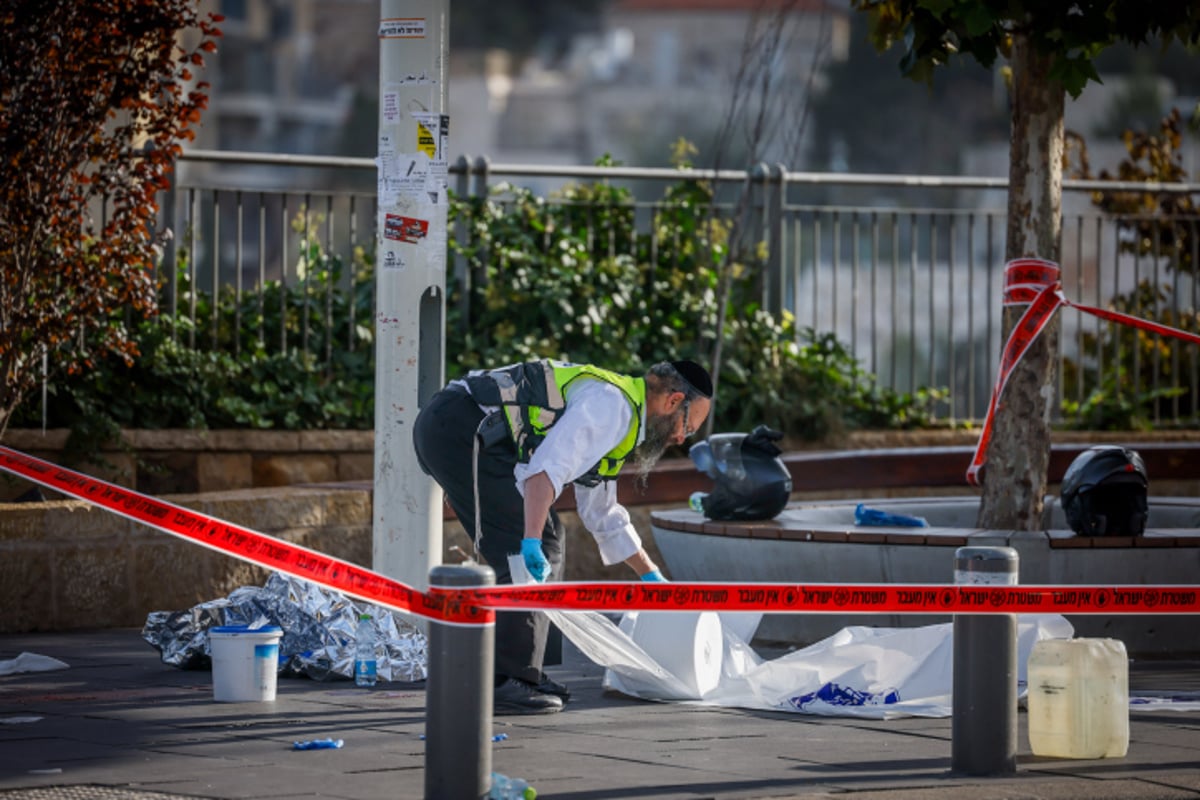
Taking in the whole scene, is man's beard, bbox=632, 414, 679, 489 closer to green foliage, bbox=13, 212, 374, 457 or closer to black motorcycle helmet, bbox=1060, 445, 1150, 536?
black motorcycle helmet, bbox=1060, 445, 1150, 536

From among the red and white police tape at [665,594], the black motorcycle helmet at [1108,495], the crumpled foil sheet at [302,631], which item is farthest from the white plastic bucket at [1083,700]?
the crumpled foil sheet at [302,631]

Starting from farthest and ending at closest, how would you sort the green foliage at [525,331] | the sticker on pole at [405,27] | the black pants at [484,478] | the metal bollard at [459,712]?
the green foliage at [525,331] → the sticker on pole at [405,27] → the black pants at [484,478] → the metal bollard at [459,712]

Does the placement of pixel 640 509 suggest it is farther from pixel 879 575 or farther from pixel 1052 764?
pixel 1052 764

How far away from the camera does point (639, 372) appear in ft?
39.0

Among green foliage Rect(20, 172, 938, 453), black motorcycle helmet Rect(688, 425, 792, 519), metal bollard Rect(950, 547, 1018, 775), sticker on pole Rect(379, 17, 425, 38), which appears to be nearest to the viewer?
metal bollard Rect(950, 547, 1018, 775)

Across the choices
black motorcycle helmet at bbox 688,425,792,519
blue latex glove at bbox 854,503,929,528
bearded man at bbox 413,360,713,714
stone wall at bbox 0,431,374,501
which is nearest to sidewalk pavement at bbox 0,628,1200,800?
bearded man at bbox 413,360,713,714

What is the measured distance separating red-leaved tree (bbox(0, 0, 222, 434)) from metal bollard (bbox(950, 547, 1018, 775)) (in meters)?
4.83

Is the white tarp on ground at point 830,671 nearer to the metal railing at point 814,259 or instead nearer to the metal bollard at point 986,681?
the metal bollard at point 986,681

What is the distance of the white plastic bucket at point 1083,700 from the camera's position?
5.88m

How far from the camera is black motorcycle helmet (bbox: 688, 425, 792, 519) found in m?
8.98

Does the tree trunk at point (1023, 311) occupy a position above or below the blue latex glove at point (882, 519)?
above

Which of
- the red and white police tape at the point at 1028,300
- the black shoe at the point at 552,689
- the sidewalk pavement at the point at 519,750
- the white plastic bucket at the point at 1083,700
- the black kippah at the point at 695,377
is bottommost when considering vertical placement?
the sidewalk pavement at the point at 519,750

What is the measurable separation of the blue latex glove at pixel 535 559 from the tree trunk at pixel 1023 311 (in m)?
2.92

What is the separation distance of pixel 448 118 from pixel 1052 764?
3.79 metres
